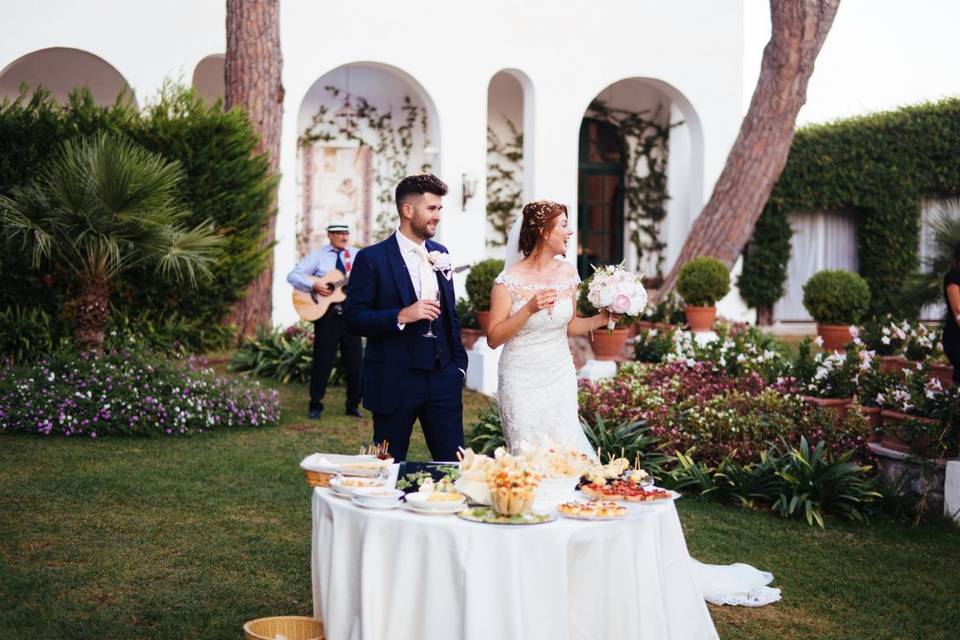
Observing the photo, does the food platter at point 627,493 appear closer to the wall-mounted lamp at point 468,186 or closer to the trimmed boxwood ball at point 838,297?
the trimmed boxwood ball at point 838,297

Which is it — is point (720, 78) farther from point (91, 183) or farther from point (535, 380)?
point (535, 380)

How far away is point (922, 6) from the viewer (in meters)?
22.7

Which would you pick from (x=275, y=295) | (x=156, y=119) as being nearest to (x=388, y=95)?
(x=275, y=295)

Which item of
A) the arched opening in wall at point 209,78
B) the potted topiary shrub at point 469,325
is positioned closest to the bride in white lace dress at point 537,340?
→ the potted topiary shrub at point 469,325

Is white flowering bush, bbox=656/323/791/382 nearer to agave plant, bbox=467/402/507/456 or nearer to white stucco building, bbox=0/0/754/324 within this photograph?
agave plant, bbox=467/402/507/456

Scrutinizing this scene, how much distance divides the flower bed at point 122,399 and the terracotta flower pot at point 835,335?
22.9ft

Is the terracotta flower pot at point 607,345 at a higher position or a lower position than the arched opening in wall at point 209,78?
lower

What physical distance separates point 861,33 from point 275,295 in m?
14.2

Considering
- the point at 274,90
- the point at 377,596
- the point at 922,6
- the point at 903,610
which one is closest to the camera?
the point at 377,596

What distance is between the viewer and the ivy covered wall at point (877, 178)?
60.7ft

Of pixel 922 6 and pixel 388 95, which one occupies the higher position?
pixel 922 6

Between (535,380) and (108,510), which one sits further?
(108,510)

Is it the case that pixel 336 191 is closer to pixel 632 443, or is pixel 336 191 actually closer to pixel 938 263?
pixel 632 443

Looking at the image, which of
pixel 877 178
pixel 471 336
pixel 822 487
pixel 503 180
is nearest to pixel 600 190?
pixel 503 180
